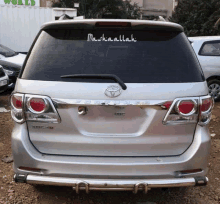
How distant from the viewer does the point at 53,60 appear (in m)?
2.41

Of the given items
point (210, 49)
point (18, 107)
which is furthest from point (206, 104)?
point (210, 49)

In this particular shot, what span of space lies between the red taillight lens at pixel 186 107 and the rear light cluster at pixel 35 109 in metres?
0.95

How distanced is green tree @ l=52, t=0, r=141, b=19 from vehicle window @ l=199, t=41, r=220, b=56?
22526 millimetres

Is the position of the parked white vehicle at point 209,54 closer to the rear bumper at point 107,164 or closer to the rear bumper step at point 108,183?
the rear bumper at point 107,164

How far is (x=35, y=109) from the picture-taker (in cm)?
233

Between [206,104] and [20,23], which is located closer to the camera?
[206,104]

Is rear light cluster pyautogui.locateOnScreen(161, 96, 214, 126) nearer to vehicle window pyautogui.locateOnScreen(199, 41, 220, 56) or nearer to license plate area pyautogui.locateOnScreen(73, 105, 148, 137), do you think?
license plate area pyautogui.locateOnScreen(73, 105, 148, 137)

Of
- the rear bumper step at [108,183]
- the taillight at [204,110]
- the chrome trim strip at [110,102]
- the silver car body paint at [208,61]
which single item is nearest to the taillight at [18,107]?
the chrome trim strip at [110,102]

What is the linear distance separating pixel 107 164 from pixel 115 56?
0.87 meters

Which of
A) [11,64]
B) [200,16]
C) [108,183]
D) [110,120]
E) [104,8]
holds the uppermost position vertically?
[110,120]

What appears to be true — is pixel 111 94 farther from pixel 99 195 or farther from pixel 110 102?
pixel 99 195

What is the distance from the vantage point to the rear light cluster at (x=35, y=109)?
7.55 feet

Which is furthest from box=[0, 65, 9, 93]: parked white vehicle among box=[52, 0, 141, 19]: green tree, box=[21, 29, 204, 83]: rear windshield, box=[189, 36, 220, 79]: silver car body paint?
box=[52, 0, 141, 19]: green tree

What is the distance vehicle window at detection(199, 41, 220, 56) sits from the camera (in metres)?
7.91
